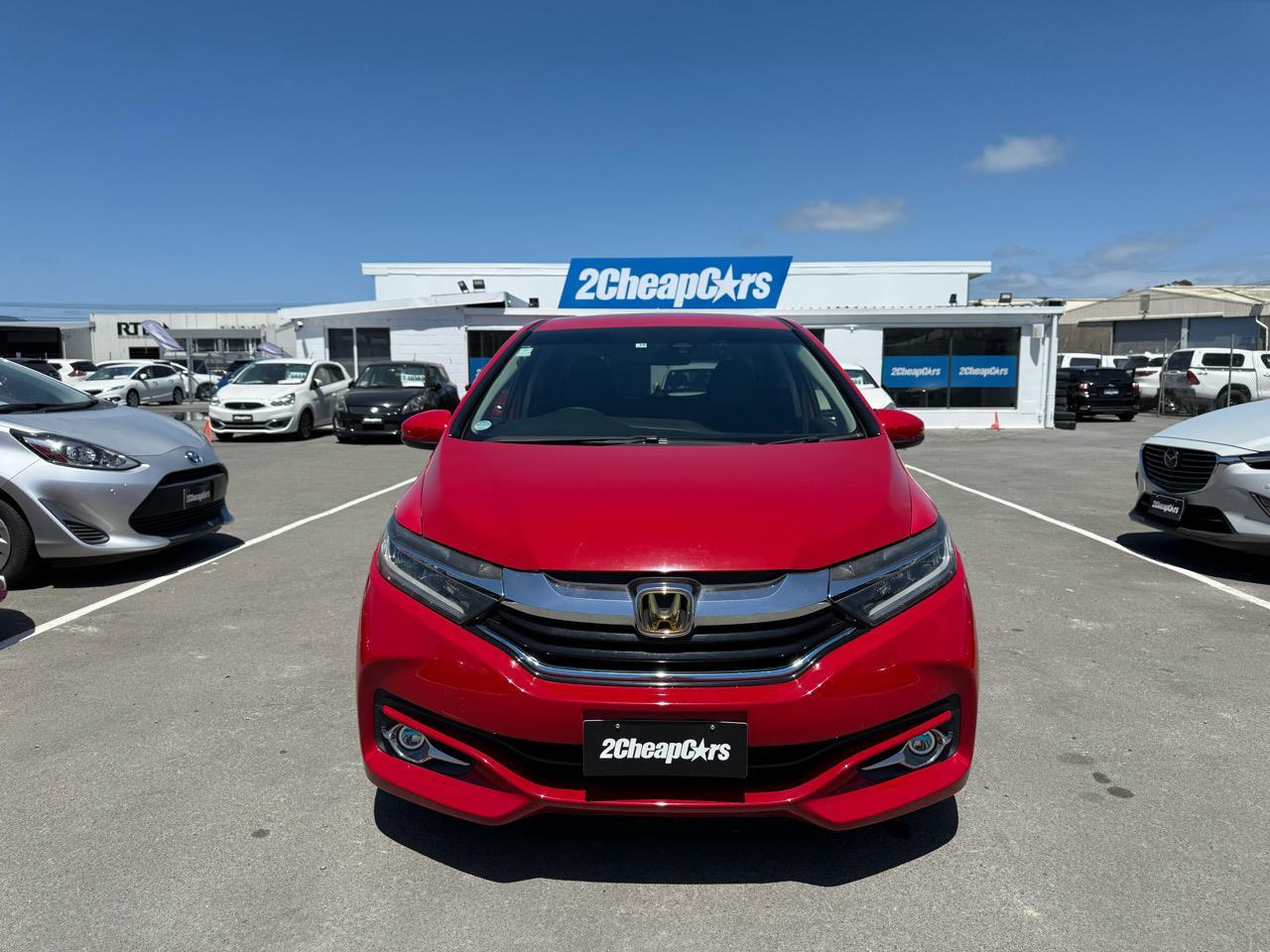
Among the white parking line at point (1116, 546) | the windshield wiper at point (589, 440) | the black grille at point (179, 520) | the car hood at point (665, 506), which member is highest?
the windshield wiper at point (589, 440)

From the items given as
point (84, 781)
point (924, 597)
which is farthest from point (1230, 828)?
point (84, 781)

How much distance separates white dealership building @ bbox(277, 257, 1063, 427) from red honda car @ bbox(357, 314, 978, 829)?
675 inches

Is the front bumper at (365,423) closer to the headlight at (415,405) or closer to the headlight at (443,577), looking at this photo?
the headlight at (415,405)

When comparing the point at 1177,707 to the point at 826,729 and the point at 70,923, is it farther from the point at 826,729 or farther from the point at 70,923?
the point at 70,923

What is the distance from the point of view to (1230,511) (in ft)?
19.5

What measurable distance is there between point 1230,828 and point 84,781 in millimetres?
3760

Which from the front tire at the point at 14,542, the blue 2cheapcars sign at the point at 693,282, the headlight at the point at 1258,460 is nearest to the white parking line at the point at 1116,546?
the headlight at the point at 1258,460

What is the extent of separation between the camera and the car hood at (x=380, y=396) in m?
16.9

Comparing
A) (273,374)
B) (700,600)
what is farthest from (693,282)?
(700,600)

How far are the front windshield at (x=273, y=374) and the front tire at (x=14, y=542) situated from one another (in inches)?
515

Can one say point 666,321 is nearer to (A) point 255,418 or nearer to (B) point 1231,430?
(B) point 1231,430

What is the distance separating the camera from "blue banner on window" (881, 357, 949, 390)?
22547 millimetres

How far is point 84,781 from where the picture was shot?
3.17 m

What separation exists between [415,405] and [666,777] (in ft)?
50.8
